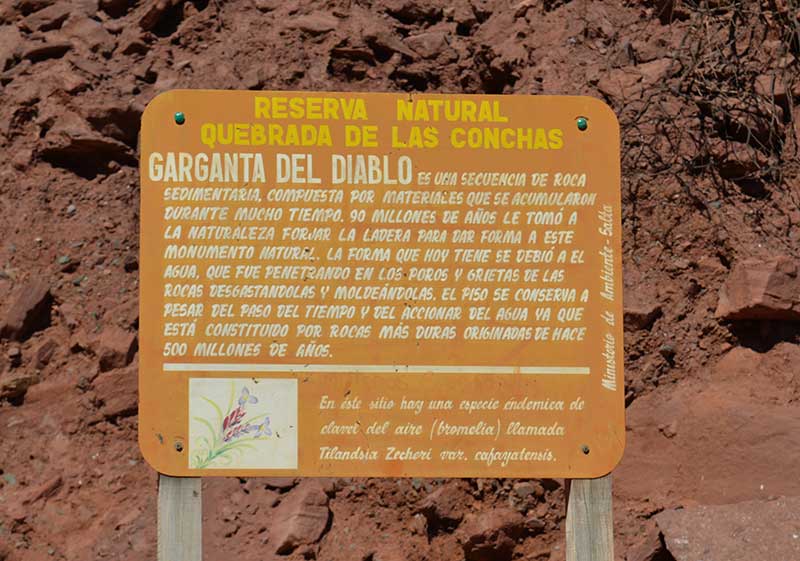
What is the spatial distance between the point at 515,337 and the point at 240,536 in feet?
6.02

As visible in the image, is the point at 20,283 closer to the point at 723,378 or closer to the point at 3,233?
the point at 3,233

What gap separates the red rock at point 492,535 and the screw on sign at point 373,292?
1319 mm

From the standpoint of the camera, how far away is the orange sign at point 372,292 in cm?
309

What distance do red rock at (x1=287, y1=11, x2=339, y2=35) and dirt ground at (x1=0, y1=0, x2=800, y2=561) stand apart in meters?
0.01

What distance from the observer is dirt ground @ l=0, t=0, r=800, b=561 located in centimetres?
449

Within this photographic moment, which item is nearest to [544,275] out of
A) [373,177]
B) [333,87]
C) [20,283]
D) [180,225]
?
[373,177]

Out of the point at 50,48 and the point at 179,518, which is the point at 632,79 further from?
the point at 179,518

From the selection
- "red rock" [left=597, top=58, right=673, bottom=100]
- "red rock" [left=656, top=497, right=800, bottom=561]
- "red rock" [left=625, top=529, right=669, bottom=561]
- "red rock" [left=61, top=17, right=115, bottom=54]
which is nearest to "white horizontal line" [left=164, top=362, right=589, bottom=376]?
"red rock" [left=656, top=497, right=800, bottom=561]

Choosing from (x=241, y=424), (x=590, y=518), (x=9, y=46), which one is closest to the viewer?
(x=241, y=424)

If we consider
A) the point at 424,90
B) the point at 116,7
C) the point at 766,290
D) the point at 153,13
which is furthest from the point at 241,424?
the point at 116,7

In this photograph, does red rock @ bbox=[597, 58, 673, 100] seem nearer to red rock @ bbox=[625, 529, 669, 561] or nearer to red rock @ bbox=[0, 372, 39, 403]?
red rock @ bbox=[625, 529, 669, 561]

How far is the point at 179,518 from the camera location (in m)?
3.18

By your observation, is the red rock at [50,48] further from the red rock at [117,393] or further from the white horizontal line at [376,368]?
the white horizontal line at [376,368]

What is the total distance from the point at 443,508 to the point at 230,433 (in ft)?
5.49
